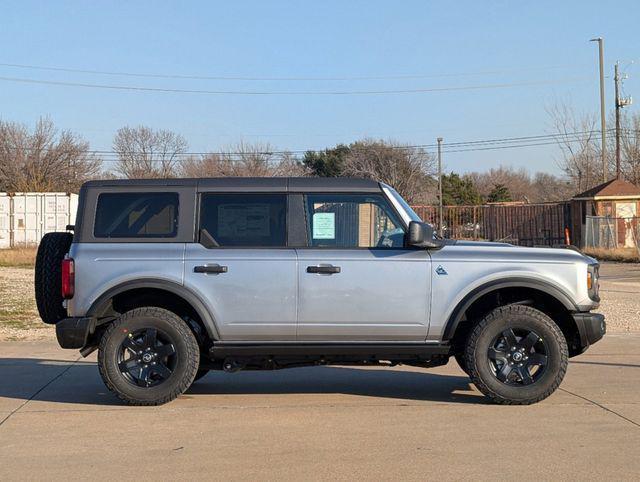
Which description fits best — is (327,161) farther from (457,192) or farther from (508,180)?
(508,180)

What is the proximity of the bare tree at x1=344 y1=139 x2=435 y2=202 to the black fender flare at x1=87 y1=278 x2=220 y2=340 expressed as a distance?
1985 inches

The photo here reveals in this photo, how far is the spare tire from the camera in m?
7.71

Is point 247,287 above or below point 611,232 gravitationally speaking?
below

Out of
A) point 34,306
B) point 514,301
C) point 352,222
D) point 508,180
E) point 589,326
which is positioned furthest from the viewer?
point 508,180

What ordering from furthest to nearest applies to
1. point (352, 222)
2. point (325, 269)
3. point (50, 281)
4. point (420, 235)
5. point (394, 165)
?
point (394, 165) → point (50, 281) → point (352, 222) → point (325, 269) → point (420, 235)

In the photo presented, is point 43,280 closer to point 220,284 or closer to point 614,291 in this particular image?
point 220,284

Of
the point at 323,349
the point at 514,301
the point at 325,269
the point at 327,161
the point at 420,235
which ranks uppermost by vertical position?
the point at 327,161

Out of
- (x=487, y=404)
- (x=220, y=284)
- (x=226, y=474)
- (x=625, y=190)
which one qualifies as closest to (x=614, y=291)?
(x=487, y=404)

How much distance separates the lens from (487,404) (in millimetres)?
7676

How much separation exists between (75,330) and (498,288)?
147 inches

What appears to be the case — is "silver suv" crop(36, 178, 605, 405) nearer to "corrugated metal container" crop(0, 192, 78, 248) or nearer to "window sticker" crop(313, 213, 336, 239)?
"window sticker" crop(313, 213, 336, 239)

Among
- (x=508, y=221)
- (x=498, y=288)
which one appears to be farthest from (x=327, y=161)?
(x=498, y=288)

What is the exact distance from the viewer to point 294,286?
24.2 ft

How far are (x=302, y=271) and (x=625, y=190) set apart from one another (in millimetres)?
34635
